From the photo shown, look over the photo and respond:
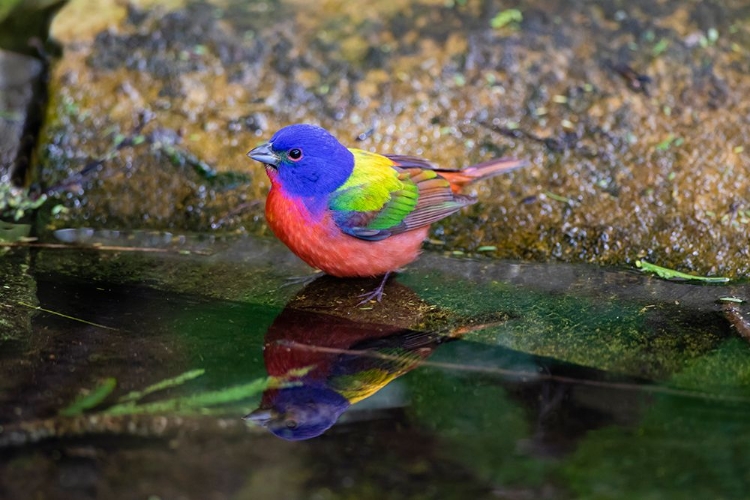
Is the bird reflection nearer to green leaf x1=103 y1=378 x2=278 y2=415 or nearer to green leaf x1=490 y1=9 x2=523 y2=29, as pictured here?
green leaf x1=103 y1=378 x2=278 y2=415

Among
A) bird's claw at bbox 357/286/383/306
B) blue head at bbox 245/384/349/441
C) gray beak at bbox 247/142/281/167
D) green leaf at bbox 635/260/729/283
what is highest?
gray beak at bbox 247/142/281/167

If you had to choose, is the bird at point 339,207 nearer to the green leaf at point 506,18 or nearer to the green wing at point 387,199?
the green wing at point 387,199

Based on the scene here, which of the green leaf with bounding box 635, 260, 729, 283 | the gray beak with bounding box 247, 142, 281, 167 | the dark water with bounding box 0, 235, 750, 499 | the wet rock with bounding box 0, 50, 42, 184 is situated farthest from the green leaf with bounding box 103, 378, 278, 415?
the wet rock with bounding box 0, 50, 42, 184

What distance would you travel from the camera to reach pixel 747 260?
171 inches

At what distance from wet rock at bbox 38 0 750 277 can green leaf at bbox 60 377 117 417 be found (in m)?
1.95

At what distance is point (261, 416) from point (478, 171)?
2312 millimetres

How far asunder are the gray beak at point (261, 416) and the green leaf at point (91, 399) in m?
0.52

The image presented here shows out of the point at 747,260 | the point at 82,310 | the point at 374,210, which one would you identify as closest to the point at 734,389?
the point at 747,260

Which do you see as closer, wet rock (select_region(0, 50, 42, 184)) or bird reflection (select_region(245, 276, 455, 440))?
bird reflection (select_region(245, 276, 455, 440))

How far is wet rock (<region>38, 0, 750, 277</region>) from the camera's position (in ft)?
15.4

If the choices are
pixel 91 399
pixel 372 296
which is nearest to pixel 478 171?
pixel 372 296

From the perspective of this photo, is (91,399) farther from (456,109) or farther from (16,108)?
(16,108)

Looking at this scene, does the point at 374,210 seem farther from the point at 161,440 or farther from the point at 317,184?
the point at 161,440

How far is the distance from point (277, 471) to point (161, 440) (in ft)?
1.38
